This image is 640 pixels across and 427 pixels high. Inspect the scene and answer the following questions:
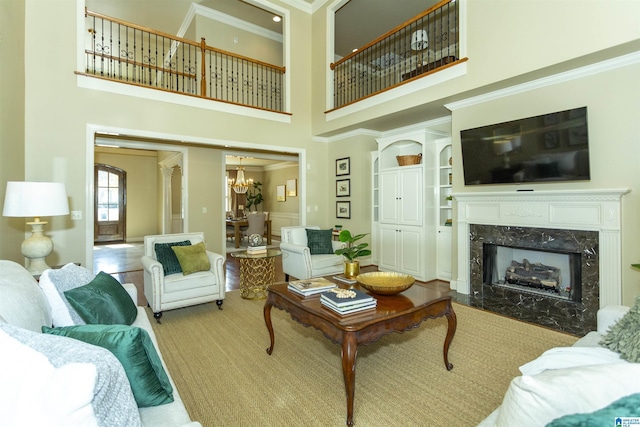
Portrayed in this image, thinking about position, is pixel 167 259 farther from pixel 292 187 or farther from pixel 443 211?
pixel 292 187

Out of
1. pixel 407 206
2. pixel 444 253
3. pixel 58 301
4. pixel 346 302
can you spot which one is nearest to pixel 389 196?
pixel 407 206

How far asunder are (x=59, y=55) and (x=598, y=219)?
6.38m

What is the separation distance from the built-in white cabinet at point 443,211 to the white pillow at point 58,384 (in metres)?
4.82

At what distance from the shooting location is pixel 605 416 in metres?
0.67

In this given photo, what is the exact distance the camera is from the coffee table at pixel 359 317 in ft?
5.86

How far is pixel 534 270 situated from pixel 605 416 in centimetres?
388

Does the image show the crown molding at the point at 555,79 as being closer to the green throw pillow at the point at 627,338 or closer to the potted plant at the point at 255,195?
the green throw pillow at the point at 627,338

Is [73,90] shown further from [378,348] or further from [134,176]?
[134,176]

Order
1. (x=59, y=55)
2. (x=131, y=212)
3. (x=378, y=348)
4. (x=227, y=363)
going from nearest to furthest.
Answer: (x=227, y=363) < (x=378, y=348) < (x=59, y=55) < (x=131, y=212)

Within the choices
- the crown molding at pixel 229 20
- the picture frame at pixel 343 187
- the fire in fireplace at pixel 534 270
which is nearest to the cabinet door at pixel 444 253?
the fire in fireplace at pixel 534 270

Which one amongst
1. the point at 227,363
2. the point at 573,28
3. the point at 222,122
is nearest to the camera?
the point at 227,363

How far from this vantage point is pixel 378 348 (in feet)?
8.84

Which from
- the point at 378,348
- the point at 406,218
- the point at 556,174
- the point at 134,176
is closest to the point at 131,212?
the point at 134,176

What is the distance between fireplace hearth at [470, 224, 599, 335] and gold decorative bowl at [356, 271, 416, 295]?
6.13ft
